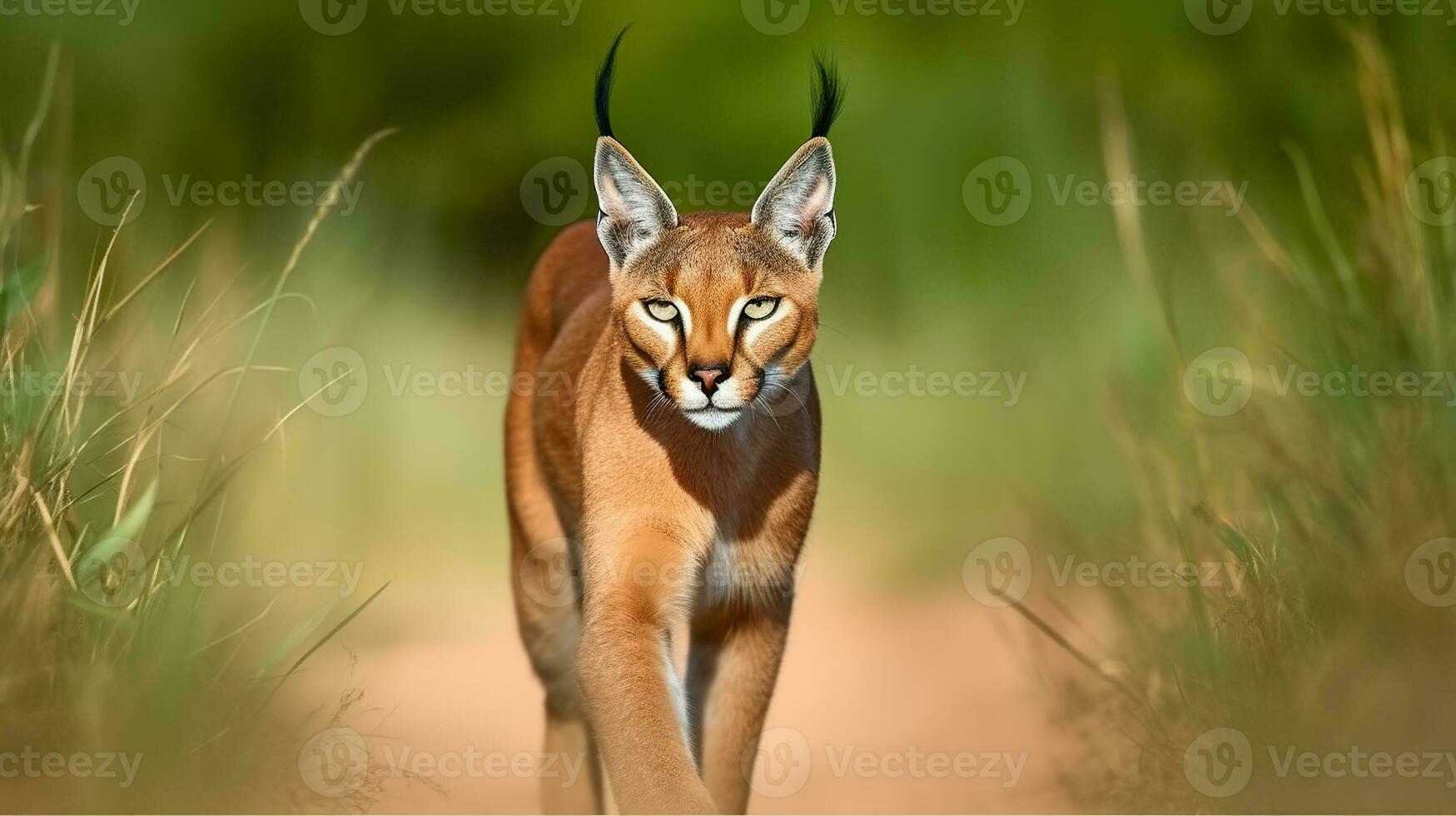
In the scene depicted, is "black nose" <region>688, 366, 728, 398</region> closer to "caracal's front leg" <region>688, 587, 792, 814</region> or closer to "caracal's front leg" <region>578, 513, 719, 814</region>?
"caracal's front leg" <region>578, 513, 719, 814</region>

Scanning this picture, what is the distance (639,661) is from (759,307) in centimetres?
117

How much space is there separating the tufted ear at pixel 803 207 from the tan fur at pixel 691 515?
56mm

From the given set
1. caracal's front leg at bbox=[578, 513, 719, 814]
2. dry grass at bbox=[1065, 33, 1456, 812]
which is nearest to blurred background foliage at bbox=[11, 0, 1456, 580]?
dry grass at bbox=[1065, 33, 1456, 812]

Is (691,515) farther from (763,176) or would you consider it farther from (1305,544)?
(763,176)

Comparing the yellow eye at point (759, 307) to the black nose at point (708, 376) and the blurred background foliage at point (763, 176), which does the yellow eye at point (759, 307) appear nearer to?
the black nose at point (708, 376)

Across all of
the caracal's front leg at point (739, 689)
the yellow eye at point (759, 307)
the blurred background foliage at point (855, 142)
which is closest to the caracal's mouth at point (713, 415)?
the yellow eye at point (759, 307)

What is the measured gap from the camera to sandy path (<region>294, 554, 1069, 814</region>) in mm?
6113

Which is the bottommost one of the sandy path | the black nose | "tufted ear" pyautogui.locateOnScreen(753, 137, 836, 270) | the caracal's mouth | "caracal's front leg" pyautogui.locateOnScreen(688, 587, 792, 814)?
the sandy path

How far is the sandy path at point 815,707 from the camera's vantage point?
20.1 feet

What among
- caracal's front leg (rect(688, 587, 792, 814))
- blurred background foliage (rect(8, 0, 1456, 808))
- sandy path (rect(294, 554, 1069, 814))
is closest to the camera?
caracal's front leg (rect(688, 587, 792, 814))

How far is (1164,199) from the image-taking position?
343 inches

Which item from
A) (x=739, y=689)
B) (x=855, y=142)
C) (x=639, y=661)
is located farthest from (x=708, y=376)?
(x=855, y=142)

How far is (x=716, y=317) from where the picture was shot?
4594mm

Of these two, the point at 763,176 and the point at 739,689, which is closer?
the point at 739,689
